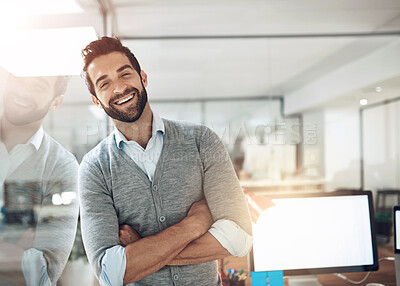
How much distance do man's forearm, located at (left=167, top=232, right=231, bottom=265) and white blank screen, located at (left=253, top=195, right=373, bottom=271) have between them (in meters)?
0.29

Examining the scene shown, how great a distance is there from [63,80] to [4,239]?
82 centimetres

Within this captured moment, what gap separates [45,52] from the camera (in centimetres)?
171

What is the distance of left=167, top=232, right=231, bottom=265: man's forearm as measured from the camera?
133cm

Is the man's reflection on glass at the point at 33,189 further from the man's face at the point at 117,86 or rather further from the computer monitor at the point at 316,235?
the computer monitor at the point at 316,235

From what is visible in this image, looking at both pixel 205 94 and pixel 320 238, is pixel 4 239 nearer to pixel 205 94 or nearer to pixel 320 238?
pixel 320 238

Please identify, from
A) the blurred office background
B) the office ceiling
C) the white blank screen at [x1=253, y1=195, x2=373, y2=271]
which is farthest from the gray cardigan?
the office ceiling

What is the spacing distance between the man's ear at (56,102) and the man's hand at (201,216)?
0.90 meters

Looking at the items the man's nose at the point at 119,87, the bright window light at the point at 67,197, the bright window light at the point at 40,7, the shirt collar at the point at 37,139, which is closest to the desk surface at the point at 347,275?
the bright window light at the point at 67,197

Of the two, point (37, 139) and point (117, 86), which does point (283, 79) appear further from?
point (37, 139)

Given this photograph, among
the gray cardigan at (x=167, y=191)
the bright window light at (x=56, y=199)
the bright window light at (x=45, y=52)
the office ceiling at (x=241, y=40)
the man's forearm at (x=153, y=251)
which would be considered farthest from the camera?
the office ceiling at (x=241, y=40)

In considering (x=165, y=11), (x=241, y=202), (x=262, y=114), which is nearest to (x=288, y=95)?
(x=262, y=114)

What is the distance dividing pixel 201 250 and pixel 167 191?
0.28 m

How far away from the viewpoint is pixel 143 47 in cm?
289

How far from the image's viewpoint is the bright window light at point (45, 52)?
148 cm
